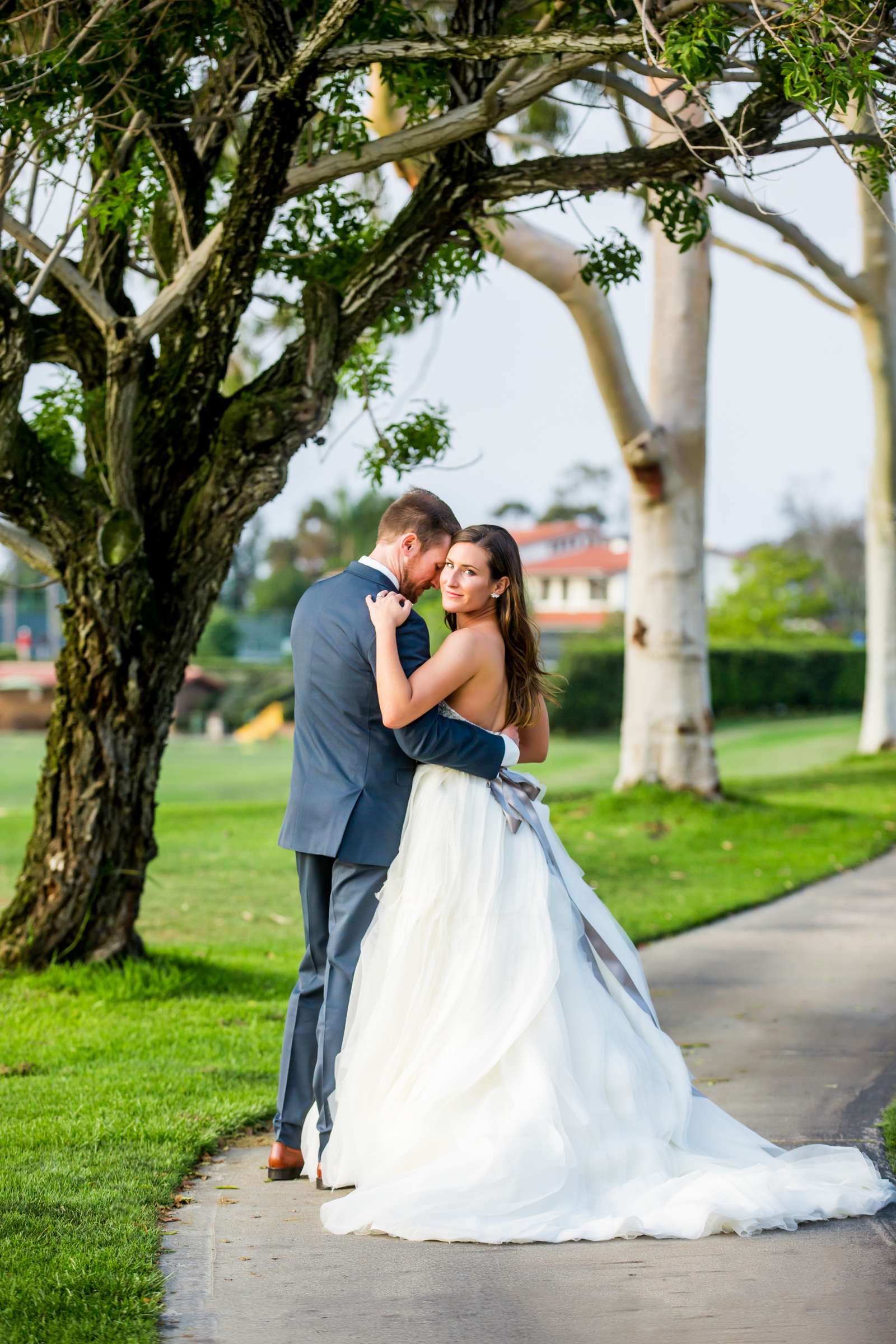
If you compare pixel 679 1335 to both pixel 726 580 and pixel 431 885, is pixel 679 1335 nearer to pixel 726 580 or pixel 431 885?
pixel 431 885

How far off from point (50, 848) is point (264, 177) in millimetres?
3544

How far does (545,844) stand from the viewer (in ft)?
15.5

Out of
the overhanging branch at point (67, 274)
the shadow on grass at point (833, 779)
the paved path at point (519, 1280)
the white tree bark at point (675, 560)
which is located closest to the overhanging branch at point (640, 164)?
Result: the overhanging branch at point (67, 274)

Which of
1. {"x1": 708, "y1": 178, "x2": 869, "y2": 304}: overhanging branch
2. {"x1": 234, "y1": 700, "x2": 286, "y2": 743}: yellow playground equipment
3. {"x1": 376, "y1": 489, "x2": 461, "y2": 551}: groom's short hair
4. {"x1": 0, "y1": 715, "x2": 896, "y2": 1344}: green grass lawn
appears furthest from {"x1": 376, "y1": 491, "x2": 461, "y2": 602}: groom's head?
{"x1": 234, "y1": 700, "x2": 286, "y2": 743}: yellow playground equipment

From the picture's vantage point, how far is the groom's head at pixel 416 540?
4711 mm

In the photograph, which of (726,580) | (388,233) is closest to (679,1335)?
(388,233)

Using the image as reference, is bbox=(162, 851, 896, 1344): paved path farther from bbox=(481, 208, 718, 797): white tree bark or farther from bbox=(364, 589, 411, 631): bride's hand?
bbox=(481, 208, 718, 797): white tree bark

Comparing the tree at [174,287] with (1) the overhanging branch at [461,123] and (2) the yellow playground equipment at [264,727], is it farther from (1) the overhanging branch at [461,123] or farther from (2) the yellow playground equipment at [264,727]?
(2) the yellow playground equipment at [264,727]

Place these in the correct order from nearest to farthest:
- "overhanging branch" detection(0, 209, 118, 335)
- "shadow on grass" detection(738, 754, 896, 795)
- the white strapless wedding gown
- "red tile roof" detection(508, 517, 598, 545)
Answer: the white strapless wedding gown
"overhanging branch" detection(0, 209, 118, 335)
"shadow on grass" detection(738, 754, 896, 795)
"red tile roof" detection(508, 517, 598, 545)

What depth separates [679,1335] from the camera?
3.36m

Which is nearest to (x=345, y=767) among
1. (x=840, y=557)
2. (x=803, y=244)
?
(x=803, y=244)

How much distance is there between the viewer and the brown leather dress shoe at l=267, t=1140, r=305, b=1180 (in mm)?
4719

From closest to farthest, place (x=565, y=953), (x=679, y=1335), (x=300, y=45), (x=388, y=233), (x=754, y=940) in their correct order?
(x=679, y=1335) → (x=565, y=953) → (x=300, y=45) → (x=388, y=233) → (x=754, y=940)

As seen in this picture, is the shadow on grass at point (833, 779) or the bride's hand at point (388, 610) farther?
the shadow on grass at point (833, 779)
